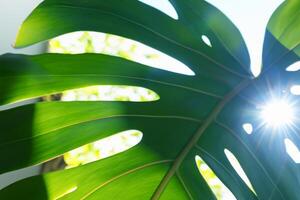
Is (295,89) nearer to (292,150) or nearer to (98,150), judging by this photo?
(292,150)

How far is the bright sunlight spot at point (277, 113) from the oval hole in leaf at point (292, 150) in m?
0.04

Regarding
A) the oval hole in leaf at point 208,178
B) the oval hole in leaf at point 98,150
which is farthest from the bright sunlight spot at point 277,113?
the oval hole in leaf at point 98,150

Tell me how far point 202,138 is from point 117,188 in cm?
17

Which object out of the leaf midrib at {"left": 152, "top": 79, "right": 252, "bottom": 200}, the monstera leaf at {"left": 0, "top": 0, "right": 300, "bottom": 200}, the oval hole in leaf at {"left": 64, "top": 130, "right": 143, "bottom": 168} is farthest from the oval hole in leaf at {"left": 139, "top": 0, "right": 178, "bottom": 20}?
the oval hole in leaf at {"left": 64, "top": 130, "right": 143, "bottom": 168}

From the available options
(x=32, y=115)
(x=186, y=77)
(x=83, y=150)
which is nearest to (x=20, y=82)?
(x=32, y=115)

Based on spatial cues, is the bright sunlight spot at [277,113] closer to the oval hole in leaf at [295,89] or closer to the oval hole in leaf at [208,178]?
the oval hole in leaf at [295,89]

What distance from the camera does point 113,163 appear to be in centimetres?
69

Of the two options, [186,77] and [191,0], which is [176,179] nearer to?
[186,77]

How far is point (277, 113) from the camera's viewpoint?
2.36 feet

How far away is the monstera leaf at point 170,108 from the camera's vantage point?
64 cm

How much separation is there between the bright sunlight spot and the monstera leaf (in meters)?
0.01

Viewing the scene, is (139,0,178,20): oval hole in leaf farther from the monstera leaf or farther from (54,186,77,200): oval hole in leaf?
(54,186,77,200): oval hole in leaf

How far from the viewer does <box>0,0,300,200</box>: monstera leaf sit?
642mm

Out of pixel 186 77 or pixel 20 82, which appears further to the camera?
pixel 186 77
